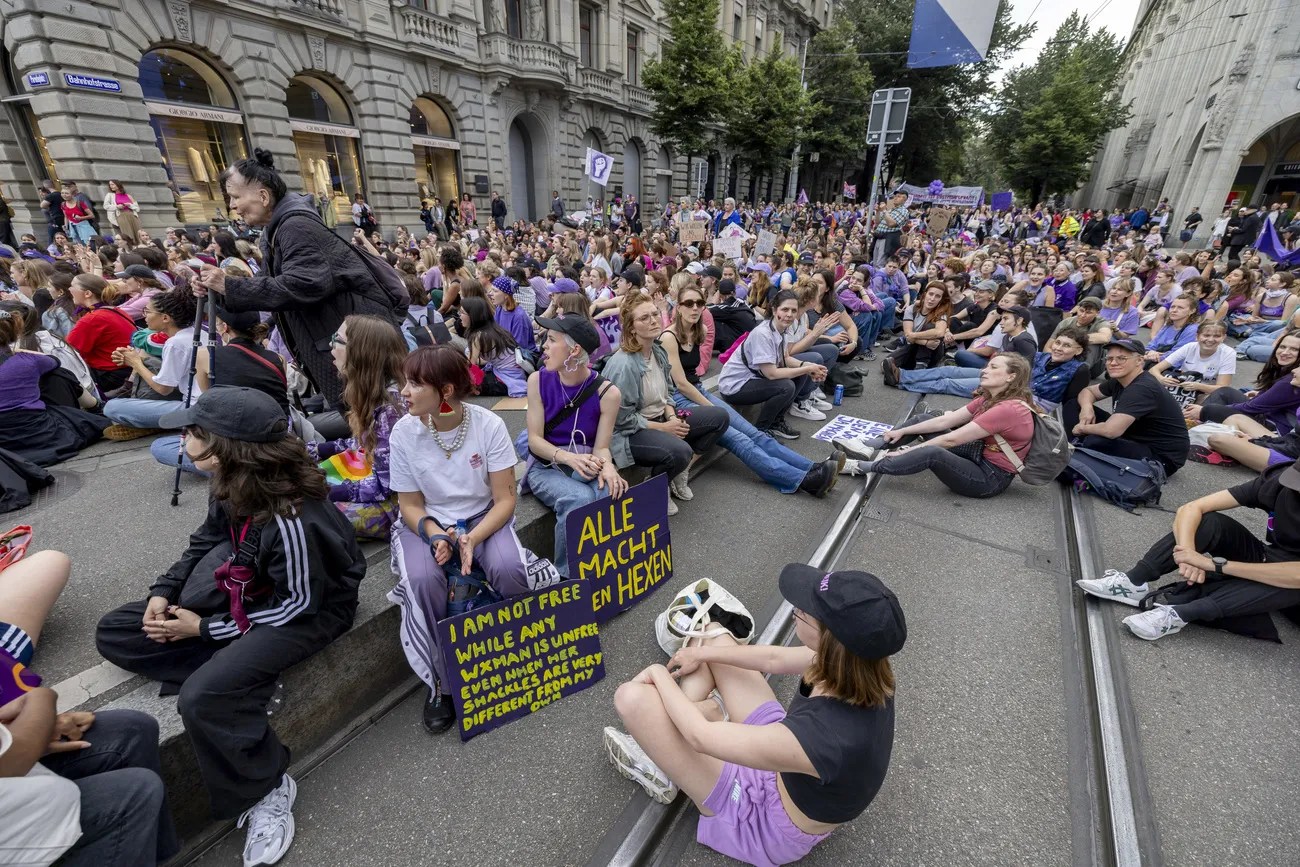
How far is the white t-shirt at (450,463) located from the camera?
286cm

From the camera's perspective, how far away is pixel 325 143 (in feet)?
57.8

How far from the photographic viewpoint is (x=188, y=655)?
7.57 feet

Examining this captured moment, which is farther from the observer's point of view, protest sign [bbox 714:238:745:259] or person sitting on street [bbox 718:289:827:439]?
protest sign [bbox 714:238:745:259]

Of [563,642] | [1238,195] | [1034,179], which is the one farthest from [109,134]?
[1238,195]

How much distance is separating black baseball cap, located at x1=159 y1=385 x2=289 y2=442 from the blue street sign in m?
16.1

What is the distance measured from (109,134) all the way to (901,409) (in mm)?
17828

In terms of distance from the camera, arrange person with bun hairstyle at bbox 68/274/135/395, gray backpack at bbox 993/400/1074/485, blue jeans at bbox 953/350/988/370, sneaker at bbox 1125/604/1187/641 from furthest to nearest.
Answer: blue jeans at bbox 953/350/988/370 → person with bun hairstyle at bbox 68/274/135/395 → gray backpack at bbox 993/400/1074/485 → sneaker at bbox 1125/604/1187/641

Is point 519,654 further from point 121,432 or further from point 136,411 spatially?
point 121,432

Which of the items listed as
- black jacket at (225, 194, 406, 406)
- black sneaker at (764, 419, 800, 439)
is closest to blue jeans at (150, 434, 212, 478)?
black jacket at (225, 194, 406, 406)

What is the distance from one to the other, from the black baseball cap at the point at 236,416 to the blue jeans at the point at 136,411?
12.4ft

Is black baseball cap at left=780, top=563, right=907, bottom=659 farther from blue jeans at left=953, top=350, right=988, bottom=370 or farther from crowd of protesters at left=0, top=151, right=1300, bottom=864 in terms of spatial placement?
blue jeans at left=953, top=350, right=988, bottom=370

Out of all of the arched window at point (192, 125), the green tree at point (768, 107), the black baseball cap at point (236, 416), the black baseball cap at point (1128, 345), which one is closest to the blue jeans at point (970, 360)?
the black baseball cap at point (1128, 345)

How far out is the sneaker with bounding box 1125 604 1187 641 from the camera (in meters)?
3.38

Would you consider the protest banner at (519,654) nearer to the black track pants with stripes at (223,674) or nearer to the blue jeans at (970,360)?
the black track pants with stripes at (223,674)
